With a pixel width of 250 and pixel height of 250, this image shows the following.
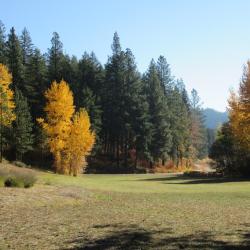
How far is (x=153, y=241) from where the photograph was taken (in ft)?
39.7

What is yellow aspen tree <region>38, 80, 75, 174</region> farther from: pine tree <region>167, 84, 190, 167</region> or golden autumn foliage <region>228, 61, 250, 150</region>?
pine tree <region>167, 84, 190, 167</region>

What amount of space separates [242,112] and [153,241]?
4386 cm

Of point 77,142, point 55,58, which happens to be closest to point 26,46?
point 55,58

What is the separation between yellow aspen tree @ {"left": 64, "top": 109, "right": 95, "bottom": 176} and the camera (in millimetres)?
59156

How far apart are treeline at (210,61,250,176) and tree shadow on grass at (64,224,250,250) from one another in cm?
3987

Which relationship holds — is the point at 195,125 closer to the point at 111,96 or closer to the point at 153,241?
the point at 111,96

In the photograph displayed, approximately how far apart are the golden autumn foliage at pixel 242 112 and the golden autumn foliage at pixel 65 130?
61.1 ft

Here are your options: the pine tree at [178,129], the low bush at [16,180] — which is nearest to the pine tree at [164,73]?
the pine tree at [178,129]

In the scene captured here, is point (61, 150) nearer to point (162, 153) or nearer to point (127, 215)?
point (162, 153)

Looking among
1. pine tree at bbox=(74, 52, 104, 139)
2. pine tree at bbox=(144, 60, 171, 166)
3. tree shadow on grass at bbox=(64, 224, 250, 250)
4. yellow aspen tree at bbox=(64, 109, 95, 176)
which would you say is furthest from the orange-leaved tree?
tree shadow on grass at bbox=(64, 224, 250, 250)

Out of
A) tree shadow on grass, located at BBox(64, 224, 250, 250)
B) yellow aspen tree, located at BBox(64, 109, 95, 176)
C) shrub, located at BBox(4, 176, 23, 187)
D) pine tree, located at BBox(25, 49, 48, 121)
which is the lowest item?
tree shadow on grass, located at BBox(64, 224, 250, 250)

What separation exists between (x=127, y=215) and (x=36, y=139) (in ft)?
177

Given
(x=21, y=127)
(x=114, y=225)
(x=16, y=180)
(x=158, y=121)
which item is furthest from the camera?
(x=158, y=121)

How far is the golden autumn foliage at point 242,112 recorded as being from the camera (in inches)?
2030
